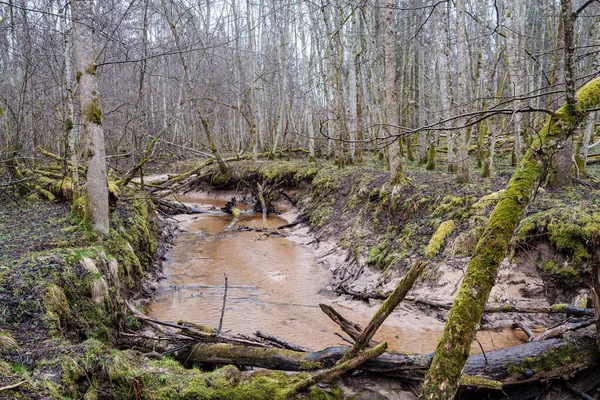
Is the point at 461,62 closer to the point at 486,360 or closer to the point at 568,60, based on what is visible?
the point at 568,60

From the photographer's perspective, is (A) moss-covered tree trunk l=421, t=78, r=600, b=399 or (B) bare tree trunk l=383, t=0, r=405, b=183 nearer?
(A) moss-covered tree trunk l=421, t=78, r=600, b=399

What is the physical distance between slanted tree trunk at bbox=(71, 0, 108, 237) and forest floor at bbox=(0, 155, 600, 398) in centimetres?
43

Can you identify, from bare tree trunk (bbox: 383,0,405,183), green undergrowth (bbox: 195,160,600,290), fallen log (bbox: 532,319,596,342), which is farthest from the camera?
bare tree trunk (bbox: 383,0,405,183)

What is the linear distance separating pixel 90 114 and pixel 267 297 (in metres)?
4.38

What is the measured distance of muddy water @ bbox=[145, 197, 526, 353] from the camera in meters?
5.65

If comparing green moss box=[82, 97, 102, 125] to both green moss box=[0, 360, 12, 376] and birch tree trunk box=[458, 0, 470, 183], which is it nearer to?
green moss box=[0, 360, 12, 376]

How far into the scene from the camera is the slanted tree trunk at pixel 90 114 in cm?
595

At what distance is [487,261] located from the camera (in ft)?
9.88

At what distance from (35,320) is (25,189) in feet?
25.9

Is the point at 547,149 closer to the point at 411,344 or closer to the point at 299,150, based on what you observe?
the point at 411,344

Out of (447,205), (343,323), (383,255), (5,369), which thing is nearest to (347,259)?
(383,255)

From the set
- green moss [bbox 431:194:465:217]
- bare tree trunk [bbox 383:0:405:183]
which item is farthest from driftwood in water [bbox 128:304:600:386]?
bare tree trunk [bbox 383:0:405:183]

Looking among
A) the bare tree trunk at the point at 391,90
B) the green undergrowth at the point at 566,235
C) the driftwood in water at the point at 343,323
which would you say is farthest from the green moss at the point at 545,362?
the bare tree trunk at the point at 391,90

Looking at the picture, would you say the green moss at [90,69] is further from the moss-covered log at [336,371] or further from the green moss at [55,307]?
the moss-covered log at [336,371]
